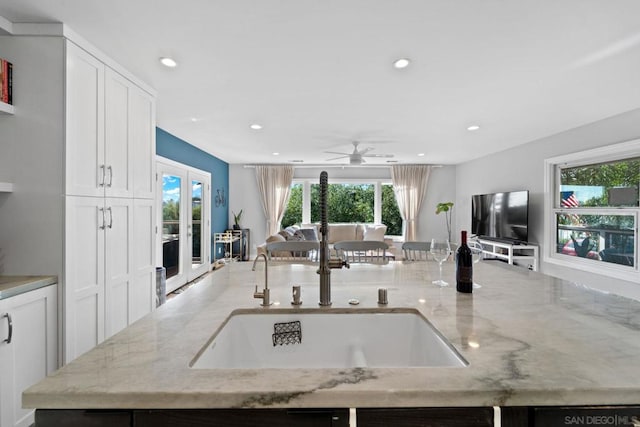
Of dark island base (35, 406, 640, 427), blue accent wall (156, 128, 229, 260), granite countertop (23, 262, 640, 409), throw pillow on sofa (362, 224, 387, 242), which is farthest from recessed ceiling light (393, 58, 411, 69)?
throw pillow on sofa (362, 224, 387, 242)

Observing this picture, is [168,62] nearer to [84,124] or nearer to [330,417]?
[84,124]

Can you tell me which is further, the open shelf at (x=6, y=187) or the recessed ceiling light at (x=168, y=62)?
the recessed ceiling light at (x=168, y=62)

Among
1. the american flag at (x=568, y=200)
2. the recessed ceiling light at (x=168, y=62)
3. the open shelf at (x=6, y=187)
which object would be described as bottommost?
the open shelf at (x=6, y=187)

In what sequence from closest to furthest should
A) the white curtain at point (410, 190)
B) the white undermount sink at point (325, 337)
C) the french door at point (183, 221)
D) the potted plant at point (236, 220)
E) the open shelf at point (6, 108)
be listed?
the white undermount sink at point (325, 337) → the open shelf at point (6, 108) → the french door at point (183, 221) → the potted plant at point (236, 220) → the white curtain at point (410, 190)

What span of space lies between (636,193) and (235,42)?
4269mm

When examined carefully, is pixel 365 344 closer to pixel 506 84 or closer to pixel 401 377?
pixel 401 377

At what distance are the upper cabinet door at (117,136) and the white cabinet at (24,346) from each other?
0.78 m

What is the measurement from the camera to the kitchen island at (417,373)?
1.74ft

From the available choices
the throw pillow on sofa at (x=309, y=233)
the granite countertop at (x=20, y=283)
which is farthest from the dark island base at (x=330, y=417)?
the throw pillow on sofa at (x=309, y=233)

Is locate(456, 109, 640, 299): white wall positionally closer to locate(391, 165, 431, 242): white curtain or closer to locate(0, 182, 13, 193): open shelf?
locate(391, 165, 431, 242): white curtain

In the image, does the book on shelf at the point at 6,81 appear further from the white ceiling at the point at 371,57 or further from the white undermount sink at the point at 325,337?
the white undermount sink at the point at 325,337

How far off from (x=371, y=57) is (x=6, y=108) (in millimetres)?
2196

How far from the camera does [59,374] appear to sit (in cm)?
59

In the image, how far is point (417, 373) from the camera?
0.59 metres
